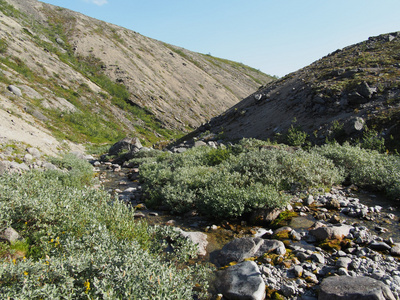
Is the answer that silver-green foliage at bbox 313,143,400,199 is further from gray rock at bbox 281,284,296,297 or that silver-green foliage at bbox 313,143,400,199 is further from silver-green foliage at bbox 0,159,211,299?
silver-green foliage at bbox 0,159,211,299

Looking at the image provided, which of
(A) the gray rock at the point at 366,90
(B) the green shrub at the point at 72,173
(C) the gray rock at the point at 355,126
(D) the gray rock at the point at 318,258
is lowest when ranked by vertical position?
(B) the green shrub at the point at 72,173

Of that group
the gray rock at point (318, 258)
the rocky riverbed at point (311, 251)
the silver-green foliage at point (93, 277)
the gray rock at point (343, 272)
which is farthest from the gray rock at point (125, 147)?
the gray rock at point (343, 272)

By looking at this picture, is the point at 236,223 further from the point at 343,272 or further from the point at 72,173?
the point at 72,173

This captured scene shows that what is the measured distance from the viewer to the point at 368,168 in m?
10.7

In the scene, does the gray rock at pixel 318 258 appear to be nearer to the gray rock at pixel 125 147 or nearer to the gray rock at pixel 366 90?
the gray rock at pixel 366 90

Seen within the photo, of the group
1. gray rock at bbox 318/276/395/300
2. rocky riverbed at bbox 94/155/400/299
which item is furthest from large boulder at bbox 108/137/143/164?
gray rock at bbox 318/276/395/300

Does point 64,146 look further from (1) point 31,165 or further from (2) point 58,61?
(2) point 58,61

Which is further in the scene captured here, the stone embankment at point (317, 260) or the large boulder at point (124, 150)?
the large boulder at point (124, 150)

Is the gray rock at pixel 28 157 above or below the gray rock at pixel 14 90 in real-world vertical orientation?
below

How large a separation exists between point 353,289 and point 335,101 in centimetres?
1865

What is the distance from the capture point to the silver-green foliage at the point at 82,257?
3484 mm

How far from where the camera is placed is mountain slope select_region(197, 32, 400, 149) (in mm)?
17266

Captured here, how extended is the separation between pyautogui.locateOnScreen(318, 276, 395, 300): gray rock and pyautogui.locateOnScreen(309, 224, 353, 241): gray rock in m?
1.97

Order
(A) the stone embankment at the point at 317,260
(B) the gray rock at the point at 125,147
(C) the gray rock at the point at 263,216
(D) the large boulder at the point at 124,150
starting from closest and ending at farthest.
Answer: (A) the stone embankment at the point at 317,260
(C) the gray rock at the point at 263,216
(D) the large boulder at the point at 124,150
(B) the gray rock at the point at 125,147
